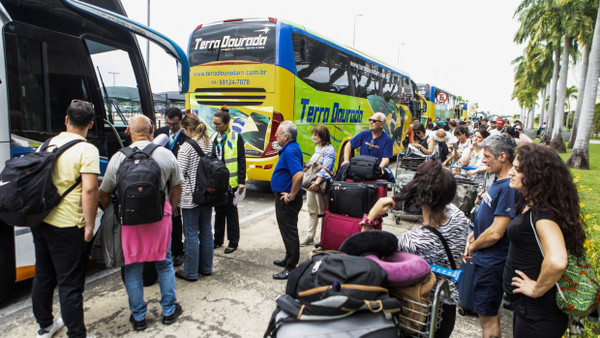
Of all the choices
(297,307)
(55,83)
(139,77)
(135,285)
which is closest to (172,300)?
(135,285)

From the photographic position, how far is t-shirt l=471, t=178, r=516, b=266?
245 cm

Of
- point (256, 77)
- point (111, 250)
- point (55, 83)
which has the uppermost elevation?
point (256, 77)

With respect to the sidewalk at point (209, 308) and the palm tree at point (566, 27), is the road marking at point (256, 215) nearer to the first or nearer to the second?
the sidewalk at point (209, 308)

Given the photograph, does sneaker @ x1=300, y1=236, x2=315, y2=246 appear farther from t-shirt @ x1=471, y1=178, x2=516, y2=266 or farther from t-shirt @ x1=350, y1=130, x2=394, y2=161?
t-shirt @ x1=471, y1=178, x2=516, y2=266

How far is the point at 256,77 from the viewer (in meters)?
7.25

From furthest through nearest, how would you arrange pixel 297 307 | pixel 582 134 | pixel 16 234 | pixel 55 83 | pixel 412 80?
pixel 412 80, pixel 582 134, pixel 55 83, pixel 16 234, pixel 297 307

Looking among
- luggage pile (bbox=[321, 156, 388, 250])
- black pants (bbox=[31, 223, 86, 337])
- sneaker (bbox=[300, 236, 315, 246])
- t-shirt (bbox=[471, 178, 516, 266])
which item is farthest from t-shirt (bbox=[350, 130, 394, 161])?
black pants (bbox=[31, 223, 86, 337])

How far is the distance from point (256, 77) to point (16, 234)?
507 centimetres

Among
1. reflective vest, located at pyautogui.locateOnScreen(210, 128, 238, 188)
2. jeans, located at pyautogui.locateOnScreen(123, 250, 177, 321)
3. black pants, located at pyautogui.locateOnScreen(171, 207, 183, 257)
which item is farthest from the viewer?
reflective vest, located at pyautogui.locateOnScreen(210, 128, 238, 188)

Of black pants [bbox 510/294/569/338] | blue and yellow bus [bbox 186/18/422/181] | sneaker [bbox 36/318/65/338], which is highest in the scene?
blue and yellow bus [bbox 186/18/422/181]

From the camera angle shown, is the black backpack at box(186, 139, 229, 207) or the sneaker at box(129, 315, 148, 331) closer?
the sneaker at box(129, 315, 148, 331)

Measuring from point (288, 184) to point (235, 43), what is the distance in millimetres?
4635

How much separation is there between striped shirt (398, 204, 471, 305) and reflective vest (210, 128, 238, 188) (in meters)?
2.88

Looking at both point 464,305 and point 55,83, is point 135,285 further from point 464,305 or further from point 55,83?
point 464,305
